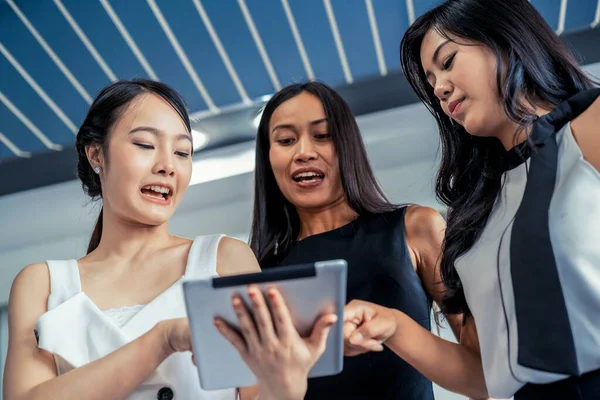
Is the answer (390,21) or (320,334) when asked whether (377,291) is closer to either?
(320,334)

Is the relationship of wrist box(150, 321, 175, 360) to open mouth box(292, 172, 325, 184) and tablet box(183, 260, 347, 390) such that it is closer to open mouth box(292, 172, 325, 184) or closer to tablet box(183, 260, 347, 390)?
tablet box(183, 260, 347, 390)

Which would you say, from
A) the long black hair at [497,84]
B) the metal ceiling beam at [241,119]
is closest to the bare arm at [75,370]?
the long black hair at [497,84]

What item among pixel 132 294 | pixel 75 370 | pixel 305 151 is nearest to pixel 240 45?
pixel 305 151

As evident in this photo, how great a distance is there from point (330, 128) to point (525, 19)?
791 millimetres

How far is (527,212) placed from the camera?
1.79 meters

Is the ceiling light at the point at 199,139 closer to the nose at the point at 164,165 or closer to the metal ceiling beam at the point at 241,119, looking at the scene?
the metal ceiling beam at the point at 241,119

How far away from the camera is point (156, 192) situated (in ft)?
6.51

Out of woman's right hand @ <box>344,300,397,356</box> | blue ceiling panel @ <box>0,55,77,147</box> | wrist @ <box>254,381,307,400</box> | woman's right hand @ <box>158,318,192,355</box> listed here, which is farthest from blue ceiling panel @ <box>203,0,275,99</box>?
wrist @ <box>254,381,307,400</box>

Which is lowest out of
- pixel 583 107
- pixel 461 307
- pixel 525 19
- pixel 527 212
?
pixel 461 307

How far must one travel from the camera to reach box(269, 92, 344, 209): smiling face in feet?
8.59

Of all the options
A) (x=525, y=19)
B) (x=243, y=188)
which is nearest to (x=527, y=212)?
(x=525, y=19)

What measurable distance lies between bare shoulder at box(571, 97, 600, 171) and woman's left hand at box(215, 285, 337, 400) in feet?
2.29

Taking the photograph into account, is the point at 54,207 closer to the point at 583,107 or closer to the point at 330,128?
the point at 330,128

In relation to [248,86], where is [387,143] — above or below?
below
